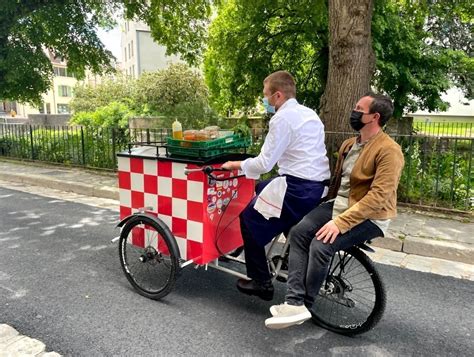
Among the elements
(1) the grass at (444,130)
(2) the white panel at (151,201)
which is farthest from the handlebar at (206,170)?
(1) the grass at (444,130)

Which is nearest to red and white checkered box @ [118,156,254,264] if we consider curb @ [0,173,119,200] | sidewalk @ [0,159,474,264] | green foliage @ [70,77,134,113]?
sidewalk @ [0,159,474,264]

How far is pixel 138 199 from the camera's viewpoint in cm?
369

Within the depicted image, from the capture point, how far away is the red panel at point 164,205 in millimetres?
3456

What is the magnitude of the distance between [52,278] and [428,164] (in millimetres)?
5741

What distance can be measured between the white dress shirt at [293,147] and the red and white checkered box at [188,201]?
18.2 inches

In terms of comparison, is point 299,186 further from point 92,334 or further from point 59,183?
point 59,183

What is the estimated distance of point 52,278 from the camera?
158 inches

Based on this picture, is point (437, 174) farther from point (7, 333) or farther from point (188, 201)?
point (7, 333)

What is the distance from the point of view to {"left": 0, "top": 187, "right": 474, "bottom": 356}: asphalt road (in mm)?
2865

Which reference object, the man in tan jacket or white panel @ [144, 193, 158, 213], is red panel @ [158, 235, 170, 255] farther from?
the man in tan jacket

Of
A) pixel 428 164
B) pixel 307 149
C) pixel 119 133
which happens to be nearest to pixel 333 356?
pixel 307 149

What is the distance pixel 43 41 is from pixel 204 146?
973 centimetres

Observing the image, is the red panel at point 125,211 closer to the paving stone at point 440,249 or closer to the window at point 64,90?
the paving stone at point 440,249

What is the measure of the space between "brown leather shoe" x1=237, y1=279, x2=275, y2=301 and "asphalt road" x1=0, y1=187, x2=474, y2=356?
17 cm
